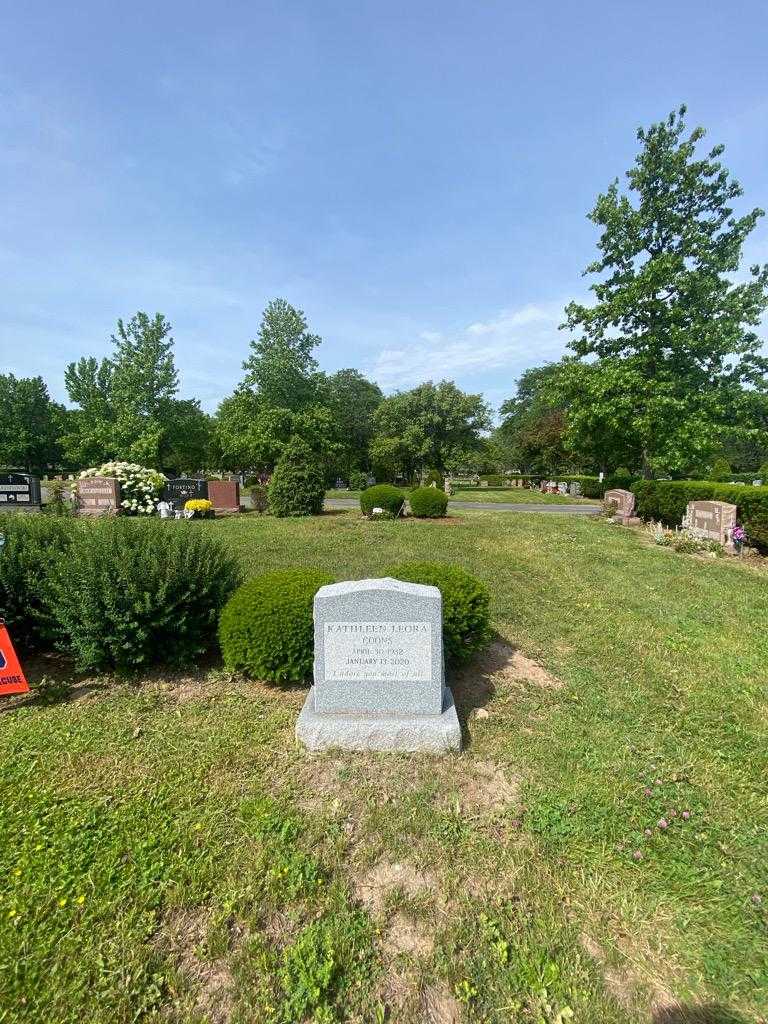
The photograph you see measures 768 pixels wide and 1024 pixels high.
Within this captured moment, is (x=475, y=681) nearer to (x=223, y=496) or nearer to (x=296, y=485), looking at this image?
(x=296, y=485)

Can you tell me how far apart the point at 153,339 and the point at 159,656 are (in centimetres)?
3181

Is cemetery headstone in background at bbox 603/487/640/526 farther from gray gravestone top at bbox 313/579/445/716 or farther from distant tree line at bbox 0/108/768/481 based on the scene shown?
gray gravestone top at bbox 313/579/445/716

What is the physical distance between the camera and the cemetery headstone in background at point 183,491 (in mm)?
16500

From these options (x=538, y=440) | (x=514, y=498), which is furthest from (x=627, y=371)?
(x=538, y=440)

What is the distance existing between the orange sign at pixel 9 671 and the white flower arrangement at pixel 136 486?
1320 cm

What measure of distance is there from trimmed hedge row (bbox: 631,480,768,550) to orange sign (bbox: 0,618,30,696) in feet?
42.7

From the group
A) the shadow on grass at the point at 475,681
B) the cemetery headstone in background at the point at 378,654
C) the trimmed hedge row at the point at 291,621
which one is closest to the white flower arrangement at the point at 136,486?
the trimmed hedge row at the point at 291,621

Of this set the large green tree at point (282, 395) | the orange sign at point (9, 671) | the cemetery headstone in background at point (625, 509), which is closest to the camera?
the orange sign at point (9, 671)

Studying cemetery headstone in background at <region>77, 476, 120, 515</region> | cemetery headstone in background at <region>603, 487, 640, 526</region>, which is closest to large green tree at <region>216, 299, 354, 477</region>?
cemetery headstone in background at <region>77, 476, 120, 515</region>

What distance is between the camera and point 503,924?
1962 millimetres

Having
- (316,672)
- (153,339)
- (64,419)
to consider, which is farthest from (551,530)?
(64,419)

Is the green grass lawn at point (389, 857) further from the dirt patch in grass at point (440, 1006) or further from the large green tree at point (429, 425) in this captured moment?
the large green tree at point (429, 425)

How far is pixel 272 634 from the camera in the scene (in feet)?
12.2

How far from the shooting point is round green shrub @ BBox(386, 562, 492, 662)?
3.95m
